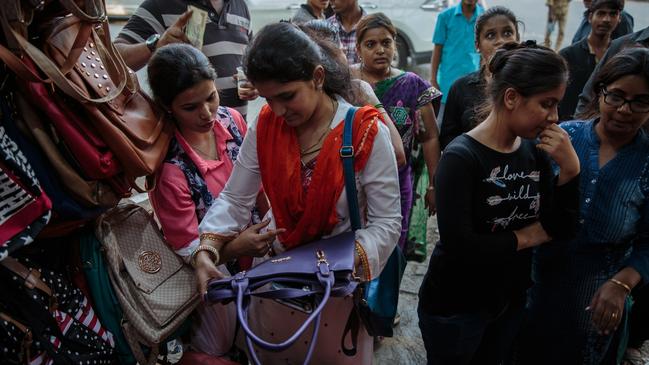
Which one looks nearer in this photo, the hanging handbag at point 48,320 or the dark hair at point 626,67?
the hanging handbag at point 48,320

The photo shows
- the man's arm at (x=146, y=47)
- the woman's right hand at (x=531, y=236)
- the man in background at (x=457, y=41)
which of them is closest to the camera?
the woman's right hand at (x=531, y=236)

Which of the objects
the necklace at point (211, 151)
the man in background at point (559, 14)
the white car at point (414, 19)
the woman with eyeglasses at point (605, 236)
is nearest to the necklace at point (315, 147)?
the necklace at point (211, 151)

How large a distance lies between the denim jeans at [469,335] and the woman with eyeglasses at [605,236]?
0.64 feet

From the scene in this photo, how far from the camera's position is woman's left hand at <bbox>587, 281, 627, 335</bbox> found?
5.40 ft

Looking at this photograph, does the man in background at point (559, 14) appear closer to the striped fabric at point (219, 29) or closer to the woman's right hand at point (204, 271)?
the striped fabric at point (219, 29)

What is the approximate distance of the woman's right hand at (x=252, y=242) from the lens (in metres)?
1.43

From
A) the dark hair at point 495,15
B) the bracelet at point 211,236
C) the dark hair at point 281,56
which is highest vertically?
the dark hair at point 281,56

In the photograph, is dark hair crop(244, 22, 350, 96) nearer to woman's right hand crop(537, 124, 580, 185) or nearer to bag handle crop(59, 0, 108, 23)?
bag handle crop(59, 0, 108, 23)

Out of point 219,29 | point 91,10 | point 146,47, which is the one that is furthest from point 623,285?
point 219,29

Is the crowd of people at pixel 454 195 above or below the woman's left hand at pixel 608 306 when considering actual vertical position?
above

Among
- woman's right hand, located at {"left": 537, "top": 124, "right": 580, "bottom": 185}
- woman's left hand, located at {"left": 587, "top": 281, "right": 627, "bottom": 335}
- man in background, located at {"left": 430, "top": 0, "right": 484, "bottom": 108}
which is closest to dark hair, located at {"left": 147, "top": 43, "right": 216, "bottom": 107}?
woman's right hand, located at {"left": 537, "top": 124, "right": 580, "bottom": 185}

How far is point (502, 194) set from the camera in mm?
1536

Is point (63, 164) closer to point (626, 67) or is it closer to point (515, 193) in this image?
point (515, 193)

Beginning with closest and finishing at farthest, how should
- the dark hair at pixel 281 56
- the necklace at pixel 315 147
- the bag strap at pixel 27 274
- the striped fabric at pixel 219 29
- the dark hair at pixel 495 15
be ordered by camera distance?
1. the bag strap at pixel 27 274
2. the dark hair at pixel 281 56
3. the necklace at pixel 315 147
4. the striped fabric at pixel 219 29
5. the dark hair at pixel 495 15
